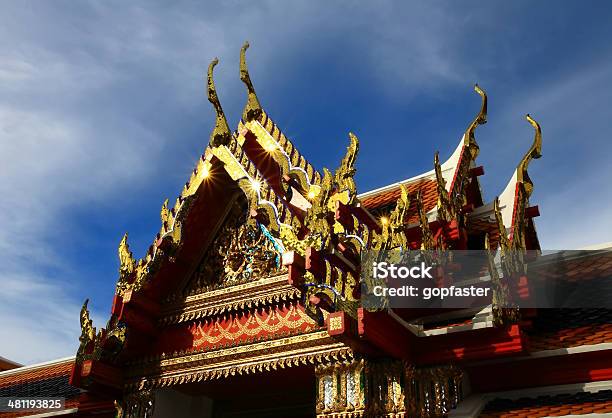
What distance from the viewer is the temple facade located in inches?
247

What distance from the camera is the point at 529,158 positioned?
7.74m

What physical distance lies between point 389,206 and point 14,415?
7327 mm

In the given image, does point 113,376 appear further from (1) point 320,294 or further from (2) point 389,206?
(2) point 389,206

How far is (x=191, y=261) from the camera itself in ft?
29.0

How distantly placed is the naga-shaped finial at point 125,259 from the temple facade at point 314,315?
0.04 metres

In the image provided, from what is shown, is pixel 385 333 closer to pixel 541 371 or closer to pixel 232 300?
pixel 541 371

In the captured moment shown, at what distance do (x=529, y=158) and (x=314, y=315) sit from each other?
11.4 feet

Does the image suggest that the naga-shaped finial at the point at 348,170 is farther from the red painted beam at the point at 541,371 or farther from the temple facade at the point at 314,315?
the red painted beam at the point at 541,371

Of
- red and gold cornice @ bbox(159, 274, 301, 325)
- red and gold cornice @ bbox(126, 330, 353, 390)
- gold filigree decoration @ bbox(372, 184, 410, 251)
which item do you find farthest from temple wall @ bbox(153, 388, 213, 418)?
gold filigree decoration @ bbox(372, 184, 410, 251)

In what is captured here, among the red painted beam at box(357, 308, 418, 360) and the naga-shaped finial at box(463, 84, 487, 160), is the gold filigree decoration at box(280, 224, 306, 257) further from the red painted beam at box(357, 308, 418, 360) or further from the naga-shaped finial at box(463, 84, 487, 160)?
the naga-shaped finial at box(463, 84, 487, 160)

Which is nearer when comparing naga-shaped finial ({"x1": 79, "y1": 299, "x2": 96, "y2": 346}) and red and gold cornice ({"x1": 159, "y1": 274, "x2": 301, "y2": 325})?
red and gold cornice ({"x1": 159, "y1": 274, "x2": 301, "y2": 325})

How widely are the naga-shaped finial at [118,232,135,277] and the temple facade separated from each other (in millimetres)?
35

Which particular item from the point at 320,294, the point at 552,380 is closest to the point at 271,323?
the point at 320,294

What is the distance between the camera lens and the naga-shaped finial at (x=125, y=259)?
8.44 meters
